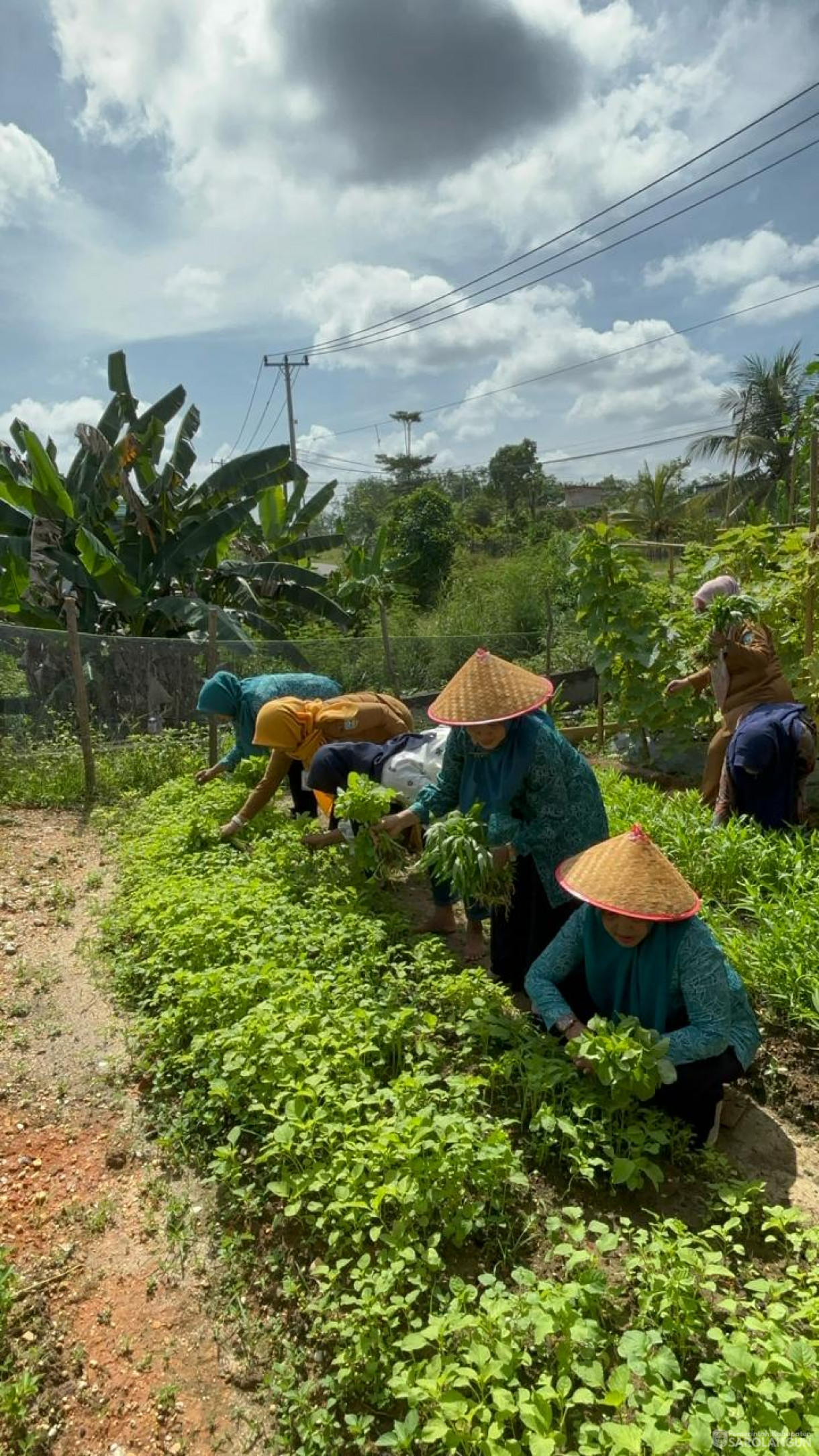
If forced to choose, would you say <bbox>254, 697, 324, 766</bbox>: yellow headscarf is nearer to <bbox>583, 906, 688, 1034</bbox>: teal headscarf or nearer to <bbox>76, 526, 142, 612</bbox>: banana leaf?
<bbox>583, 906, 688, 1034</bbox>: teal headscarf

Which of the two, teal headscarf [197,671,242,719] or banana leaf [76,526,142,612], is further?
A: banana leaf [76,526,142,612]

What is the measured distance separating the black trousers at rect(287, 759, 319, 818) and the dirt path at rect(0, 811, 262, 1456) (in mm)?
1775

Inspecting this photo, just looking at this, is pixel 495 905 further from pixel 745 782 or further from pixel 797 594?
pixel 797 594

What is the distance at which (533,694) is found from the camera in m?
3.41

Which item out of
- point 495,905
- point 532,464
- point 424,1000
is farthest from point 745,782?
point 532,464

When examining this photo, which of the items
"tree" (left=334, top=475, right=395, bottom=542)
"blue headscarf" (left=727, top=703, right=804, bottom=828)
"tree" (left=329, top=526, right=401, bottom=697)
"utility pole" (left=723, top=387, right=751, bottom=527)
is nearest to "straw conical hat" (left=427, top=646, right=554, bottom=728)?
"blue headscarf" (left=727, top=703, right=804, bottom=828)

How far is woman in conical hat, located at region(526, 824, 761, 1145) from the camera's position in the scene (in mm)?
2615

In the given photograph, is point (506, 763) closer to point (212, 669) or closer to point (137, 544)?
point (212, 669)

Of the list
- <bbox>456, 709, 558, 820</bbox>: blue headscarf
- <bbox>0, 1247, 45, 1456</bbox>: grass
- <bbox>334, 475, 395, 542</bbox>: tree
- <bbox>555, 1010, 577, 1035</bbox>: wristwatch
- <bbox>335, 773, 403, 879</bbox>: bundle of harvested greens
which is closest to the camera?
<bbox>0, 1247, 45, 1456</bbox>: grass

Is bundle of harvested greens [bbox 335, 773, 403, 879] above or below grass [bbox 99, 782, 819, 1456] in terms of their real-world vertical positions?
above

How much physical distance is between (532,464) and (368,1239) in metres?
49.6

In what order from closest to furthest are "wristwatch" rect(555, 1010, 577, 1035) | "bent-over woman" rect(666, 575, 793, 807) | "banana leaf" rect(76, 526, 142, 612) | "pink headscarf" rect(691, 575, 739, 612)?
"wristwatch" rect(555, 1010, 577, 1035)
"bent-over woman" rect(666, 575, 793, 807)
"pink headscarf" rect(691, 575, 739, 612)
"banana leaf" rect(76, 526, 142, 612)

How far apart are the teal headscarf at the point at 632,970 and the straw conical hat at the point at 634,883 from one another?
0.37 feet

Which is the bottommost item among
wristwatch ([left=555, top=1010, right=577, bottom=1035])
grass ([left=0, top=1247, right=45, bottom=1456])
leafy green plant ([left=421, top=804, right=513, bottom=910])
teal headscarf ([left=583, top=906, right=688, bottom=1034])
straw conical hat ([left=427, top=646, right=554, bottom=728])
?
grass ([left=0, top=1247, right=45, bottom=1456])
